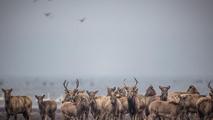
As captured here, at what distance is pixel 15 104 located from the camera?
12117 mm

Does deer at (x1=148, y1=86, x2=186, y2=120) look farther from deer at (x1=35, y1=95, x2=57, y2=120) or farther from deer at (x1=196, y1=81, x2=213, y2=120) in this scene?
deer at (x1=35, y1=95, x2=57, y2=120)

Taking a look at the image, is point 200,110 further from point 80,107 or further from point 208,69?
point 208,69

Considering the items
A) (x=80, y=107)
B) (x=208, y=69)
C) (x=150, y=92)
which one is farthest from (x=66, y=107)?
(x=208, y=69)

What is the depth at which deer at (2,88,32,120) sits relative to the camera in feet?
39.6

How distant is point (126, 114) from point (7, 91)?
2833mm

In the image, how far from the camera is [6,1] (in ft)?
54.8

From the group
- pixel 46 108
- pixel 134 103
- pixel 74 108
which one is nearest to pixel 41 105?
pixel 46 108

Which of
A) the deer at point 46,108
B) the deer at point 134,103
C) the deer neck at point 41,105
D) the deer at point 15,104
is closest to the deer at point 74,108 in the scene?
the deer at point 46,108

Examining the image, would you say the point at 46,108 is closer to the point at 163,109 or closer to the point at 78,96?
the point at 78,96

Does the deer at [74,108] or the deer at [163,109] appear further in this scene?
the deer at [74,108]

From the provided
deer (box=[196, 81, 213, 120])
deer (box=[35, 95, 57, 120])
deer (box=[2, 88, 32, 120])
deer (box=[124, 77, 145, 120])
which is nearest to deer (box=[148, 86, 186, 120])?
deer (box=[124, 77, 145, 120])

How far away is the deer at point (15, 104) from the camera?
475 inches

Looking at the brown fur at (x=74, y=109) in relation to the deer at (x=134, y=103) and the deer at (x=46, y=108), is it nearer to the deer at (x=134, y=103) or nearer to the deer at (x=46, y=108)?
the deer at (x=46, y=108)

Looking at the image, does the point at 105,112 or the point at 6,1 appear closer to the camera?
the point at 105,112
